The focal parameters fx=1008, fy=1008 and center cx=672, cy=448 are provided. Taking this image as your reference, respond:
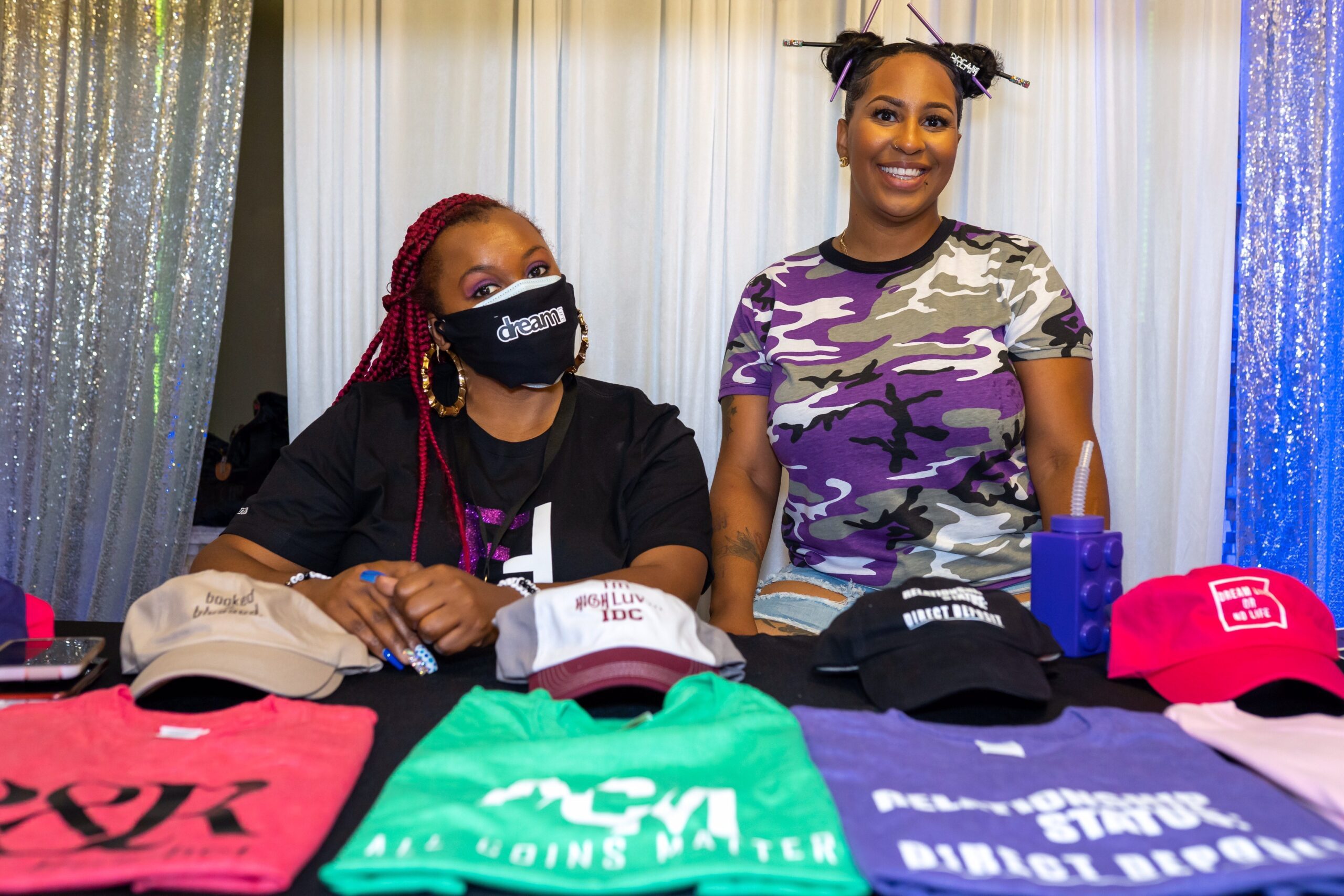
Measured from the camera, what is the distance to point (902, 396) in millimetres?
2053

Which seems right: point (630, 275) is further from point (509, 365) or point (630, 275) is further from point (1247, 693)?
point (1247, 693)

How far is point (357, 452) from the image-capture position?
6.40ft

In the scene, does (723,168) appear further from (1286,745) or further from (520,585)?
(1286,745)

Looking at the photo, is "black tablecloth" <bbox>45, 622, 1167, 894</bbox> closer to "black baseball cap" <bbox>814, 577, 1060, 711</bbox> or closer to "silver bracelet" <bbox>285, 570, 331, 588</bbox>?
"black baseball cap" <bbox>814, 577, 1060, 711</bbox>

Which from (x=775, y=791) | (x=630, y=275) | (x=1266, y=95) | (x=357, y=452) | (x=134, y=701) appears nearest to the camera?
(x=775, y=791)

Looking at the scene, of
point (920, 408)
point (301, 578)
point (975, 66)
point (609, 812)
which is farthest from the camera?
point (975, 66)

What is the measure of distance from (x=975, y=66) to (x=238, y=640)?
1948 mm

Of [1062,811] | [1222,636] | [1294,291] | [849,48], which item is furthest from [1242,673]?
[1294,291]

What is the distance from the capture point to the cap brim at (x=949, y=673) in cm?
107

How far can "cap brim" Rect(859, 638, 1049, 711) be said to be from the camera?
1073 millimetres

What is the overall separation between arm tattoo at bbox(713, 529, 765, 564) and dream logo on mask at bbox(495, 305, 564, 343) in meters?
0.57

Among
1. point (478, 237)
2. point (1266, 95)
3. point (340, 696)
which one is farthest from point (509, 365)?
point (1266, 95)

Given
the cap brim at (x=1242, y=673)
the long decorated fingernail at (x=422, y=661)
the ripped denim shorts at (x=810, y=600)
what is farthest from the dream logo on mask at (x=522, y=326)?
the cap brim at (x=1242, y=673)

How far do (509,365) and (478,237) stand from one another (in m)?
0.28
